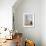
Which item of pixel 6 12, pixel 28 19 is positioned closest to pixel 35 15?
pixel 28 19

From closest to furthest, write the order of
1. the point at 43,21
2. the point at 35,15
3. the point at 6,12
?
the point at 6,12 → the point at 43,21 → the point at 35,15

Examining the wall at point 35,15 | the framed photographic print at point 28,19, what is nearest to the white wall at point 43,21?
the wall at point 35,15

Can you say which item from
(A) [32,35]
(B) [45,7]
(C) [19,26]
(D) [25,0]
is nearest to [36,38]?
(A) [32,35]

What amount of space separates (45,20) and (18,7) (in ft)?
4.20

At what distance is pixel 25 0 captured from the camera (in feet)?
16.2

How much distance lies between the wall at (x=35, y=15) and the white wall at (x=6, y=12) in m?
0.54

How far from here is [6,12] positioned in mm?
4410

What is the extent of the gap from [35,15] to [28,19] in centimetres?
34

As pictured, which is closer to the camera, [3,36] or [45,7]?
[3,36]

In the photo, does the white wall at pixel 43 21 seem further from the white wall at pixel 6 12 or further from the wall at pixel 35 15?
→ the white wall at pixel 6 12

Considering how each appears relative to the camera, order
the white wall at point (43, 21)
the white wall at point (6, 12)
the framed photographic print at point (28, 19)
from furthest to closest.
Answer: the framed photographic print at point (28, 19)
the white wall at point (43, 21)
the white wall at point (6, 12)

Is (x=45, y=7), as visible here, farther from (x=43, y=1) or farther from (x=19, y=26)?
(x=19, y=26)

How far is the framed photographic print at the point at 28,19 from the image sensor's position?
490cm

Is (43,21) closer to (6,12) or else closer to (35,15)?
(35,15)
